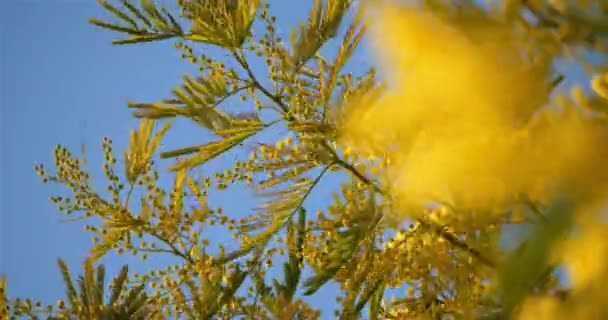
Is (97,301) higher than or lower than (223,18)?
lower

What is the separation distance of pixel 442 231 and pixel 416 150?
87cm

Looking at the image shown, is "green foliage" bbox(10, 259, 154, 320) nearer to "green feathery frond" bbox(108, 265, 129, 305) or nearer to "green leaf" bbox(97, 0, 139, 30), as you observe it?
"green feathery frond" bbox(108, 265, 129, 305)

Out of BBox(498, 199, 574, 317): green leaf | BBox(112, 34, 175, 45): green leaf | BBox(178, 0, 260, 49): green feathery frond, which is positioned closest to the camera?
BBox(498, 199, 574, 317): green leaf

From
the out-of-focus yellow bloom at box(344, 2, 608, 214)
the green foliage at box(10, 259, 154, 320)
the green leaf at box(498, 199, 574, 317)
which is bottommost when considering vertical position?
the green leaf at box(498, 199, 574, 317)

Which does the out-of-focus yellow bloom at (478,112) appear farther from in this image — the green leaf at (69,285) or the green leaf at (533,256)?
the green leaf at (69,285)

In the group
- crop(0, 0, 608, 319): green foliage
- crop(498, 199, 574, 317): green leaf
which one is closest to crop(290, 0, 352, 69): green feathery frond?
crop(0, 0, 608, 319): green foliage

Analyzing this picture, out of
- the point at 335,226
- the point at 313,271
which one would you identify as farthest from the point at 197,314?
the point at 335,226

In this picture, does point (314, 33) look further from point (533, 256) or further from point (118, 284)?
→ point (533, 256)

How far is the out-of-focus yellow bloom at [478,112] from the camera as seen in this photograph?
A: 0.76 meters

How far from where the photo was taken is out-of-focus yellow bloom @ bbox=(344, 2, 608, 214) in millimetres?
762

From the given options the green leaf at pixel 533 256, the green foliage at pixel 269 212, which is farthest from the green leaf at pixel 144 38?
the green leaf at pixel 533 256

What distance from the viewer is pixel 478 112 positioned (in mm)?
779

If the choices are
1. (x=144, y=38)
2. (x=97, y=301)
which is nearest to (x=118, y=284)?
(x=97, y=301)

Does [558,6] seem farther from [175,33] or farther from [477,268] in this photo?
[175,33]
